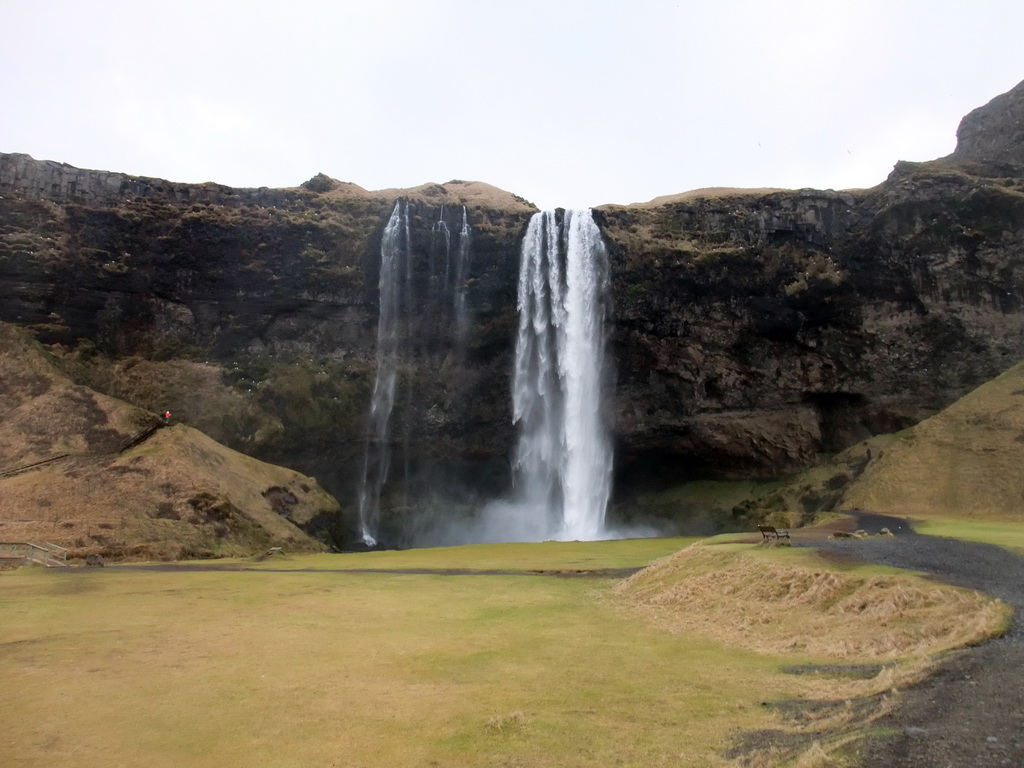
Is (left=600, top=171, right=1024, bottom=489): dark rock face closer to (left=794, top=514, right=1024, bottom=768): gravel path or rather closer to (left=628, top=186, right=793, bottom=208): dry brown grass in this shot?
(left=628, top=186, right=793, bottom=208): dry brown grass

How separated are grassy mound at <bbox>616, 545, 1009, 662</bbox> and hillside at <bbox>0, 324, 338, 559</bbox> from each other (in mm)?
24942

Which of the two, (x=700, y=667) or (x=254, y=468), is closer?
(x=700, y=667)

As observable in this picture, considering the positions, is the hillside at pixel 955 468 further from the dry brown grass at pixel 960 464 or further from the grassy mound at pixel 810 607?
the grassy mound at pixel 810 607

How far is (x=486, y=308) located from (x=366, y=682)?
44.2 metres

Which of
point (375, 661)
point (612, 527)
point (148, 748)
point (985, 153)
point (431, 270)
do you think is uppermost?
point (985, 153)

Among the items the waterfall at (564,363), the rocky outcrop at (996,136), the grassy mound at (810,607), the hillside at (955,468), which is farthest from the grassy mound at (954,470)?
the grassy mound at (810,607)

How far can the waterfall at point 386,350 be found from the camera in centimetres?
5431

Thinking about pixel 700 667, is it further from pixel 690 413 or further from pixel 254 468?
pixel 690 413

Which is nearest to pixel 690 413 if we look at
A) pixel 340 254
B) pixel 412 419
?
pixel 412 419

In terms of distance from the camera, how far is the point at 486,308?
178ft

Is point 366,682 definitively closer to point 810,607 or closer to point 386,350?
point 810,607

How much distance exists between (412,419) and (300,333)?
1085 cm

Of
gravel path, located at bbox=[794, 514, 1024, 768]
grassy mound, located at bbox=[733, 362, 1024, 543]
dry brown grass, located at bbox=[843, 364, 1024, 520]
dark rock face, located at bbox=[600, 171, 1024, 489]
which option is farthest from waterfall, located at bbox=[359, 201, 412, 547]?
gravel path, located at bbox=[794, 514, 1024, 768]

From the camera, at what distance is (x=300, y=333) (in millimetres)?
55812
